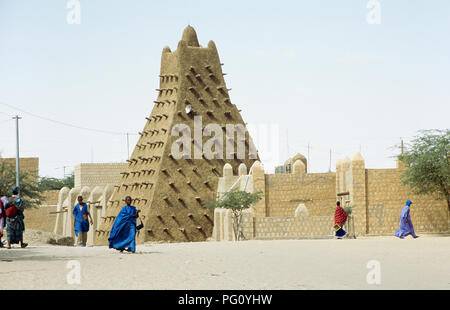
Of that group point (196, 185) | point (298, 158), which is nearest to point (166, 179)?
point (196, 185)

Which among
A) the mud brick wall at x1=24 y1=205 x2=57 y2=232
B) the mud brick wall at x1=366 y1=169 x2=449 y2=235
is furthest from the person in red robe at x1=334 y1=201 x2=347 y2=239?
the mud brick wall at x1=24 y1=205 x2=57 y2=232

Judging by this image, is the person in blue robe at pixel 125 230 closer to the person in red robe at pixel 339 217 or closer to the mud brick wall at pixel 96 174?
the person in red robe at pixel 339 217

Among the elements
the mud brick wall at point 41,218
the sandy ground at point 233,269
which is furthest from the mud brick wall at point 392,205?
the mud brick wall at point 41,218

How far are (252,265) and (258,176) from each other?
21.4 m

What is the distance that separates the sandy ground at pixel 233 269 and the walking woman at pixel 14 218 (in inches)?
54.3

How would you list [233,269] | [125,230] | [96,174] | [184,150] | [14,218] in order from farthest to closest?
[96,174], [184,150], [14,218], [125,230], [233,269]

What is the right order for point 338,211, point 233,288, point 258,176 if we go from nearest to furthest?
point 233,288 < point 338,211 < point 258,176

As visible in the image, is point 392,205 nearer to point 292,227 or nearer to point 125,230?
point 292,227

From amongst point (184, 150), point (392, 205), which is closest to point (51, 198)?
point (184, 150)

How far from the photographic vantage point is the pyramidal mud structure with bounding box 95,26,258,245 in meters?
47.2

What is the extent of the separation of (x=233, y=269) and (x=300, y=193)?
23.4 metres

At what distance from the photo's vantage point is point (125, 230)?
772 inches
